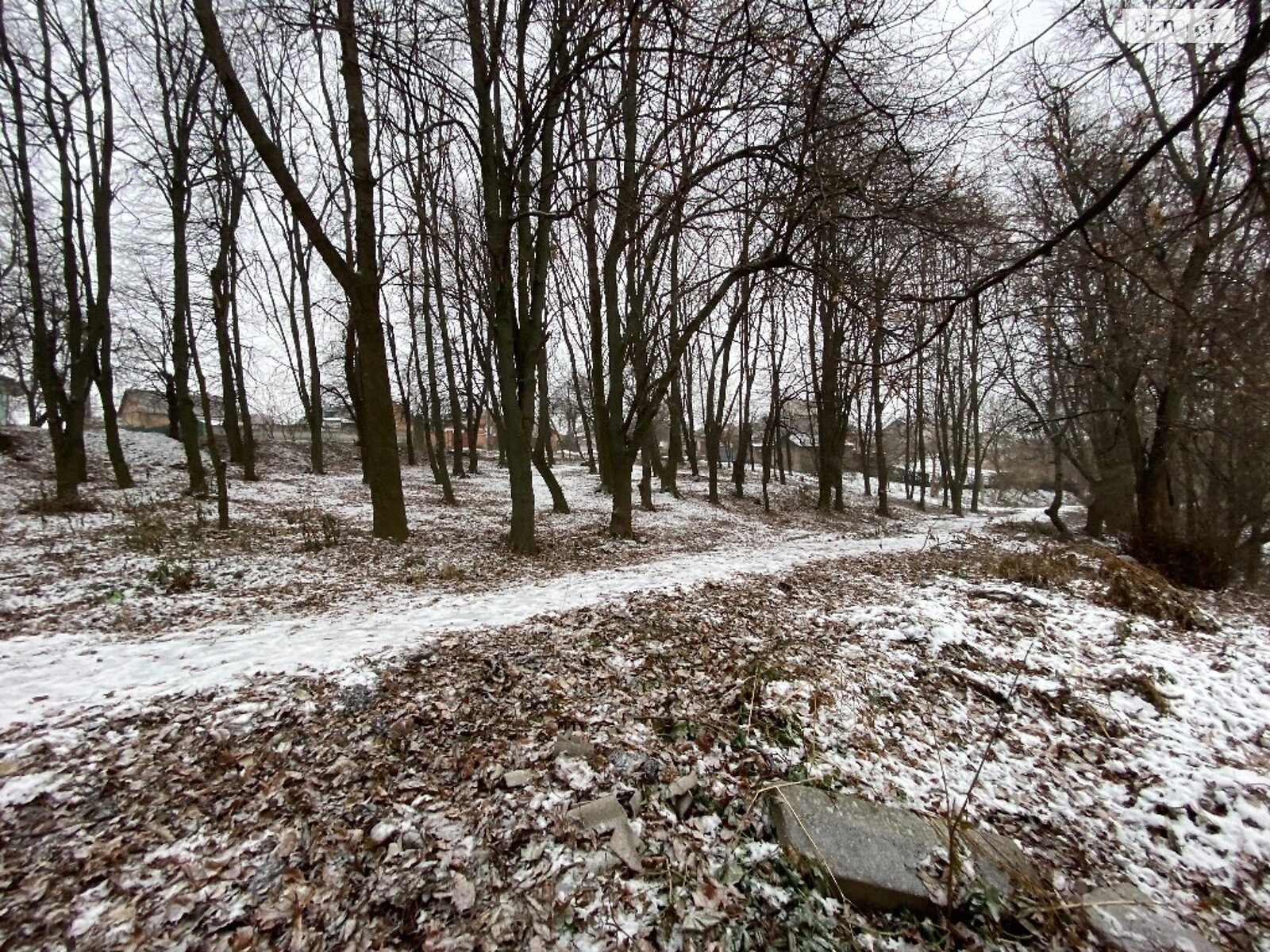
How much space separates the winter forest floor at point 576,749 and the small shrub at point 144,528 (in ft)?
2.04

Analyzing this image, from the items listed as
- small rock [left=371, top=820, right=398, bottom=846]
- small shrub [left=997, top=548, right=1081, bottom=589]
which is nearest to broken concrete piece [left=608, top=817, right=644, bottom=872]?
small rock [left=371, top=820, right=398, bottom=846]

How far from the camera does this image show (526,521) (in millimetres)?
7926

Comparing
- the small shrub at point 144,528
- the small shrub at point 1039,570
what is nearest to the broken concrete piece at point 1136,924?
the small shrub at point 1039,570

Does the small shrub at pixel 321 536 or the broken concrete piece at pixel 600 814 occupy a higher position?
the small shrub at pixel 321 536

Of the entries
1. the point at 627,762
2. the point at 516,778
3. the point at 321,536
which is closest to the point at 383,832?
the point at 516,778

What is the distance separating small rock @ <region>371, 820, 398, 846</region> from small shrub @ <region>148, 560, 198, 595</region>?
4740 mm

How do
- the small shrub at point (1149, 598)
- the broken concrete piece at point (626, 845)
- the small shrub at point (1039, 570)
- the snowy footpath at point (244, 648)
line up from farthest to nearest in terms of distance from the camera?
the small shrub at point (1039, 570) < the small shrub at point (1149, 598) < the snowy footpath at point (244, 648) < the broken concrete piece at point (626, 845)

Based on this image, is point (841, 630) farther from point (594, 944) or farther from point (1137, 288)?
point (1137, 288)

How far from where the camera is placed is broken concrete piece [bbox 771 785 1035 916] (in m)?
A: 2.19

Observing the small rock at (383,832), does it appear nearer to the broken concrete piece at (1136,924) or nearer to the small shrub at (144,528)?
the broken concrete piece at (1136,924)

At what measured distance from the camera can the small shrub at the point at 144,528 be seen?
6.75m

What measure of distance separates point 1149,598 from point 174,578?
35.0 ft

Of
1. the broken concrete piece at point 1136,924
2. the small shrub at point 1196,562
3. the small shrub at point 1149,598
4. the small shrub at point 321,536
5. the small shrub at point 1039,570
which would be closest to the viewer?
the broken concrete piece at point 1136,924

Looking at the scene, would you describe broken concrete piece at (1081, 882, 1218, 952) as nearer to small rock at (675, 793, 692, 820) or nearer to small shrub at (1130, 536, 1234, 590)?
small rock at (675, 793, 692, 820)
